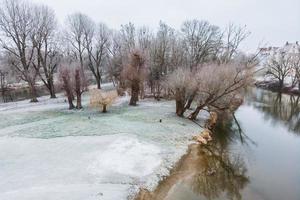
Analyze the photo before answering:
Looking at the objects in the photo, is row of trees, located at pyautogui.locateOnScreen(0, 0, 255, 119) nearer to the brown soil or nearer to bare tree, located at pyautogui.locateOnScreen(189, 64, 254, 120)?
bare tree, located at pyautogui.locateOnScreen(189, 64, 254, 120)

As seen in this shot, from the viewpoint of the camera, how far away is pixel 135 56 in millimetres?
28531

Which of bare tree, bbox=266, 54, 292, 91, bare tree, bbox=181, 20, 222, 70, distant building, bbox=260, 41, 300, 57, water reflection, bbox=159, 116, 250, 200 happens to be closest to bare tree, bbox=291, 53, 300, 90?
bare tree, bbox=266, 54, 292, 91

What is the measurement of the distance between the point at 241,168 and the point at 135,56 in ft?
56.0

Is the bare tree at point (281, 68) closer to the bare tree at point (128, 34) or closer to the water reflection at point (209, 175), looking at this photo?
the bare tree at point (128, 34)

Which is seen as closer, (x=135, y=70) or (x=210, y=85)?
(x=210, y=85)

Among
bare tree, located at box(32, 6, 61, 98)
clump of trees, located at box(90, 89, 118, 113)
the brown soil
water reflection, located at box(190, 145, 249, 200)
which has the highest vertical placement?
bare tree, located at box(32, 6, 61, 98)

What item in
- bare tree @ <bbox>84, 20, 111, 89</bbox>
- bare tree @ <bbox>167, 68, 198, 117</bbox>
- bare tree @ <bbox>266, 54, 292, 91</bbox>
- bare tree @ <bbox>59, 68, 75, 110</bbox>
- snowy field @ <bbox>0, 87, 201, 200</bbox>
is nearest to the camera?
snowy field @ <bbox>0, 87, 201, 200</bbox>

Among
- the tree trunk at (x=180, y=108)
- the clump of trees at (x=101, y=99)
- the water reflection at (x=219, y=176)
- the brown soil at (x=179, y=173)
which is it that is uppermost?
the clump of trees at (x=101, y=99)

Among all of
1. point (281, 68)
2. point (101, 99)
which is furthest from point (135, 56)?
point (281, 68)

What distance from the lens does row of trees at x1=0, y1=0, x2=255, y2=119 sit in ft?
79.3

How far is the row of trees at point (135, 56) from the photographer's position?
79.3 ft

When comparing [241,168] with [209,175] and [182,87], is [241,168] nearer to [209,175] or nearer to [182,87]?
[209,175]

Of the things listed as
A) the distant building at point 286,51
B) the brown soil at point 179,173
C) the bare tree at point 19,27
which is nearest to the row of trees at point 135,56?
the bare tree at point 19,27

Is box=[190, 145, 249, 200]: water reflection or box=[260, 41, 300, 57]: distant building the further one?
box=[260, 41, 300, 57]: distant building
